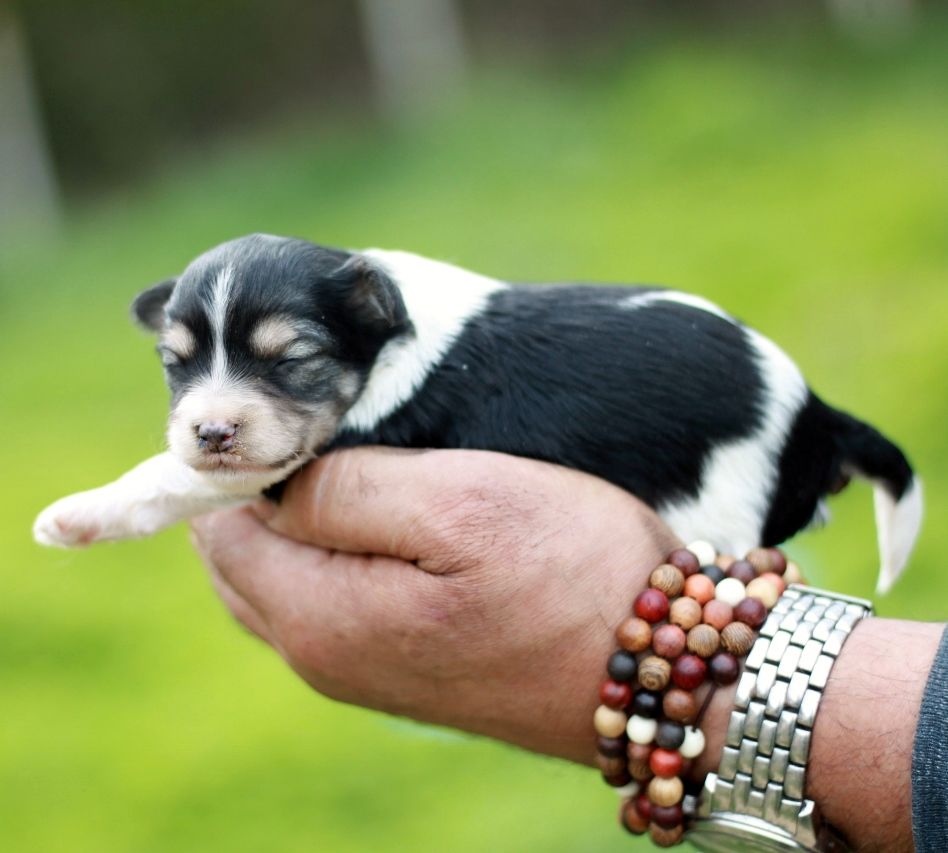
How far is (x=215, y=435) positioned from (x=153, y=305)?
23.4 inches

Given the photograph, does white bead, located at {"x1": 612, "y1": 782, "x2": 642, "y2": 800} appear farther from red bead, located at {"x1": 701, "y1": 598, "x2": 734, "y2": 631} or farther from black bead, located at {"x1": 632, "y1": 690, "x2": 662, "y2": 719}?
red bead, located at {"x1": 701, "y1": 598, "x2": 734, "y2": 631}

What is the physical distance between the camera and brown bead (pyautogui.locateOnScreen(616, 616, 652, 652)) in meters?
2.47

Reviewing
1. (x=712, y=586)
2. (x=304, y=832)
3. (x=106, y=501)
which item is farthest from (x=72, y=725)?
(x=712, y=586)

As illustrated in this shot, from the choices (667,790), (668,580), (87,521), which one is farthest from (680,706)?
(87,521)

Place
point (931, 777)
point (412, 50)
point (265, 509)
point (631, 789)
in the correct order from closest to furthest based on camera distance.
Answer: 1. point (931, 777)
2. point (631, 789)
3. point (265, 509)
4. point (412, 50)

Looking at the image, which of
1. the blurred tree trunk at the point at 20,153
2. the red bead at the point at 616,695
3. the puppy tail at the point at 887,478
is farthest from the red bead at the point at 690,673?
the blurred tree trunk at the point at 20,153

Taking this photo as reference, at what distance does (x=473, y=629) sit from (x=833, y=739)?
0.72m

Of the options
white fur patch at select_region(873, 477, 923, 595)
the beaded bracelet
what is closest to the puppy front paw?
the beaded bracelet

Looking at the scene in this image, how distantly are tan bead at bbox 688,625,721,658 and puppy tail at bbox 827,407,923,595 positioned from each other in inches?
32.4

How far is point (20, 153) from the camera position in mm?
12969

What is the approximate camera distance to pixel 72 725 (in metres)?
5.38

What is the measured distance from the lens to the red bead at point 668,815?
2416 mm

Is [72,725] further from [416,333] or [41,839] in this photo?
[416,333]

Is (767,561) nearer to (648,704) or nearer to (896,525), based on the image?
(648,704)
